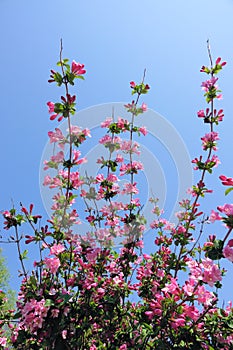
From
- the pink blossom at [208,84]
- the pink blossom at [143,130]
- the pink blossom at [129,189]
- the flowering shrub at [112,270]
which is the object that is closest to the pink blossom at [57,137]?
the flowering shrub at [112,270]

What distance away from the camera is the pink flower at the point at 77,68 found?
2.63m

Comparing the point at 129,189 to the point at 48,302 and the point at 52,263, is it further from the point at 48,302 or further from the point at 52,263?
the point at 48,302

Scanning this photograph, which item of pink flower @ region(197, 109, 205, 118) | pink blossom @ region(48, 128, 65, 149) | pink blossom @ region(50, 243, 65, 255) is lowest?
pink blossom @ region(50, 243, 65, 255)

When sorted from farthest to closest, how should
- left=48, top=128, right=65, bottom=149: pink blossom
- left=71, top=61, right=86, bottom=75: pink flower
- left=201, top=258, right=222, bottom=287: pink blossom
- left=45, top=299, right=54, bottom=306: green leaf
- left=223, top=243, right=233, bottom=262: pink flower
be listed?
left=48, top=128, right=65, bottom=149: pink blossom < left=71, top=61, right=86, bottom=75: pink flower < left=45, top=299, right=54, bottom=306: green leaf < left=201, top=258, right=222, bottom=287: pink blossom < left=223, top=243, right=233, bottom=262: pink flower

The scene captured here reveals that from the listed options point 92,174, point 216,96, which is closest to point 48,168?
point 92,174

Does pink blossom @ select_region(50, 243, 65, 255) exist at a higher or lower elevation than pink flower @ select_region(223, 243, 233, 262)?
higher

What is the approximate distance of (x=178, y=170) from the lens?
3742 millimetres

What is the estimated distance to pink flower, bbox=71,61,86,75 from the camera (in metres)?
2.63

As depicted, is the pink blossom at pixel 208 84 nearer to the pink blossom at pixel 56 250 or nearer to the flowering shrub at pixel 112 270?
the flowering shrub at pixel 112 270

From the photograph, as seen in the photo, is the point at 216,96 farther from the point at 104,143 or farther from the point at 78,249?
the point at 78,249

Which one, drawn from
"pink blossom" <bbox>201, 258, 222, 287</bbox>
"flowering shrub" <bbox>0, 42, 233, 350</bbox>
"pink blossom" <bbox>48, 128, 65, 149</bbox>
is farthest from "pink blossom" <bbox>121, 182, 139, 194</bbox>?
"pink blossom" <bbox>201, 258, 222, 287</bbox>

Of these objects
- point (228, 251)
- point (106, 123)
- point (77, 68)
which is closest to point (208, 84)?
point (106, 123)

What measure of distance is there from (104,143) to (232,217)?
80.2 inches

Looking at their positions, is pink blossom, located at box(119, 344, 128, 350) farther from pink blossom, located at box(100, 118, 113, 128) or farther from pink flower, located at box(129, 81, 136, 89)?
pink flower, located at box(129, 81, 136, 89)
